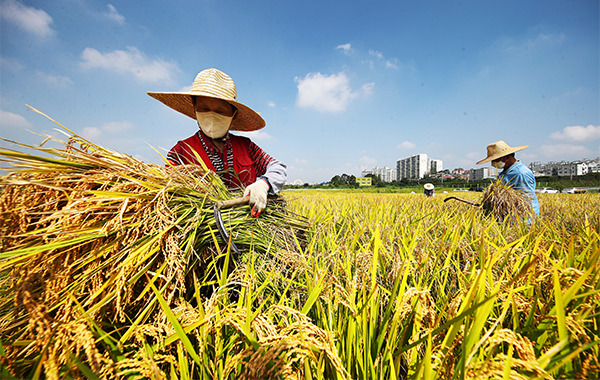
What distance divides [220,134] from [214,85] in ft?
1.32

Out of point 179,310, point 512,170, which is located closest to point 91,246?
point 179,310

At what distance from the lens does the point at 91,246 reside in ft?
2.98

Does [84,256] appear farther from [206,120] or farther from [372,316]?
[206,120]

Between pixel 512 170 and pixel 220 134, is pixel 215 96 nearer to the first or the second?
pixel 220 134

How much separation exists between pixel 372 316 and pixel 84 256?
1157mm

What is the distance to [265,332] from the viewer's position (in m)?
0.81

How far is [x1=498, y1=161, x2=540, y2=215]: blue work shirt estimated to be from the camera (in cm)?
337

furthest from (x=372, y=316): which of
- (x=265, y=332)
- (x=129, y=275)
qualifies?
(x=129, y=275)

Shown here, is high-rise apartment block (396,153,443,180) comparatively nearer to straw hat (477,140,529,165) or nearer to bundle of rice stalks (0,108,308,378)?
straw hat (477,140,529,165)

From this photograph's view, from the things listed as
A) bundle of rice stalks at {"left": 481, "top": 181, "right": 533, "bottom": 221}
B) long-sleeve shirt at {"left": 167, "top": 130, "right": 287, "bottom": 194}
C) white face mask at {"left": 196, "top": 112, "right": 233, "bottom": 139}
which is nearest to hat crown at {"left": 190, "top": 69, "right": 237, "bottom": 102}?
white face mask at {"left": 196, "top": 112, "right": 233, "bottom": 139}

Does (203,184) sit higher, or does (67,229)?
(203,184)

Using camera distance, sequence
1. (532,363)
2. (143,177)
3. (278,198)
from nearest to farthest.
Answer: (532,363), (143,177), (278,198)

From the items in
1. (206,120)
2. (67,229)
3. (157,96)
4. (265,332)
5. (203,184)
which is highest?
(157,96)

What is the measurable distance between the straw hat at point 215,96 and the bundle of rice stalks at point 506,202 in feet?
10.2
